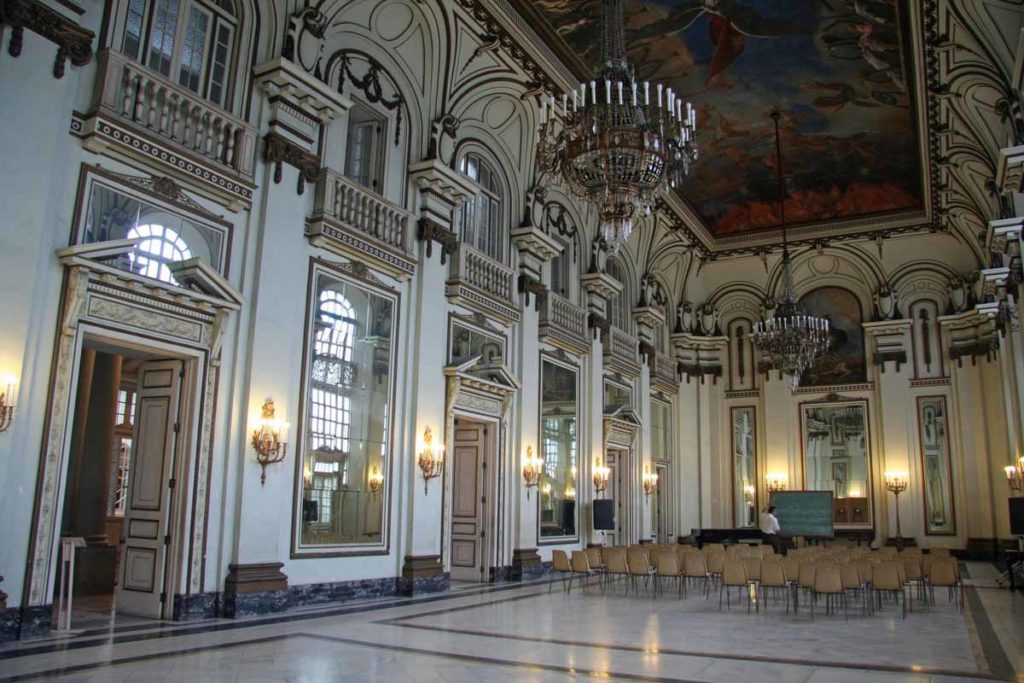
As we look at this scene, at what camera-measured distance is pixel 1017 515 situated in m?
14.5

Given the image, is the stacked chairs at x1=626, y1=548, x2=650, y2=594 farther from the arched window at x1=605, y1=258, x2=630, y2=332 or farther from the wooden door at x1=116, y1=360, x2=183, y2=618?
the arched window at x1=605, y1=258, x2=630, y2=332

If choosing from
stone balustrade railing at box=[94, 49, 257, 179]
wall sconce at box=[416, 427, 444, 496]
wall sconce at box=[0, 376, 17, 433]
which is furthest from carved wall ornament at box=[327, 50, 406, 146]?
wall sconce at box=[0, 376, 17, 433]

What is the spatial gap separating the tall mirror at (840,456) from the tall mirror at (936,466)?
143cm

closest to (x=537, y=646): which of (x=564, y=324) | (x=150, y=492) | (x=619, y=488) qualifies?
(x=150, y=492)

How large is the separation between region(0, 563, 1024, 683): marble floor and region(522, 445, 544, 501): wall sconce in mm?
4194

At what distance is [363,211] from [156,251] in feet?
11.1

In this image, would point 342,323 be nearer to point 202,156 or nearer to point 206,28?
point 202,156

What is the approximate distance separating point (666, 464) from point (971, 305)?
8911mm

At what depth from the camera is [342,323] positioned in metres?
11.5

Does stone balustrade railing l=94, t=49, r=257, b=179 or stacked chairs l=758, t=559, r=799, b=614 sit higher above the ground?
stone balustrade railing l=94, t=49, r=257, b=179

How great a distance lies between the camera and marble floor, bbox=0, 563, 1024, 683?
261 inches

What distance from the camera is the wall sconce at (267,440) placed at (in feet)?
32.2

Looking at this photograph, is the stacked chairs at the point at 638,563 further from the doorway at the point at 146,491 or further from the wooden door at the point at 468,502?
the doorway at the point at 146,491

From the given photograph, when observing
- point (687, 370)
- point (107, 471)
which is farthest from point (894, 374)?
point (107, 471)
